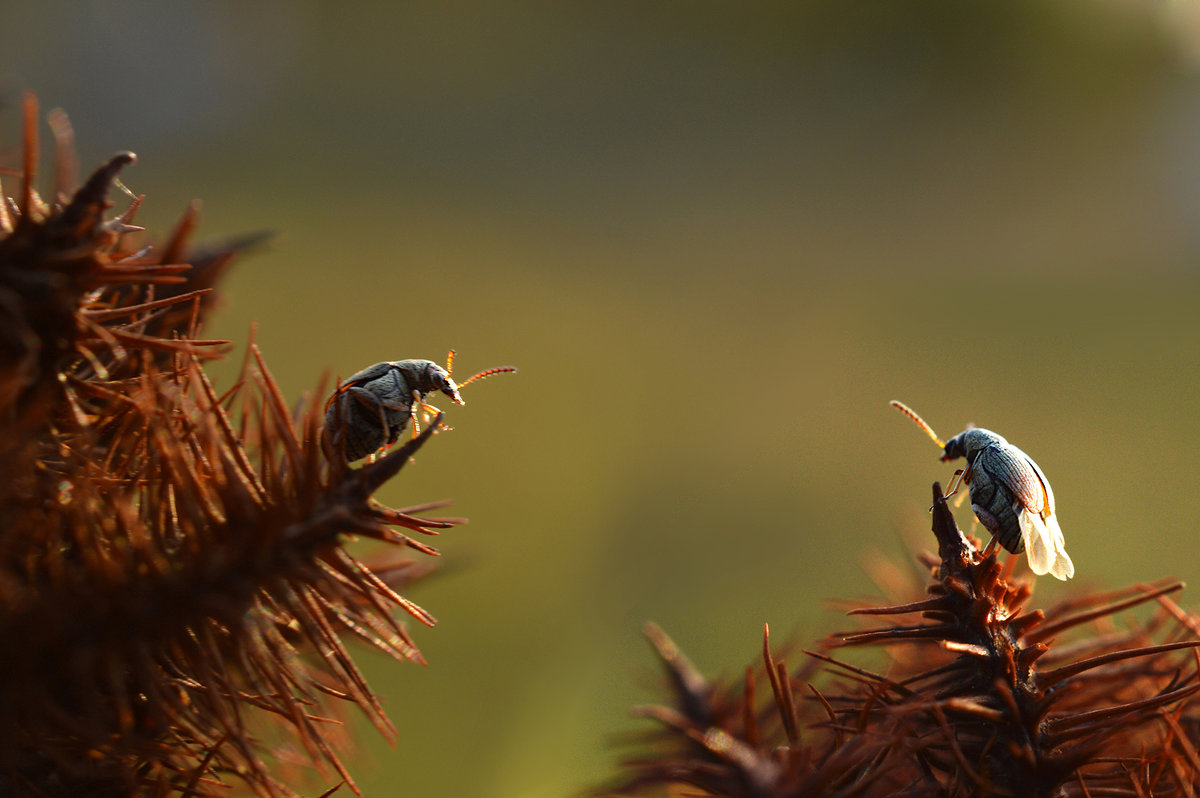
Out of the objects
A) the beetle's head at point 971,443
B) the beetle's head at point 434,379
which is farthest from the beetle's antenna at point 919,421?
the beetle's head at point 434,379

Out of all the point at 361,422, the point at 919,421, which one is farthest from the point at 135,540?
the point at 919,421

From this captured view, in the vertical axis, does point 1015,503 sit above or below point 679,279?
below

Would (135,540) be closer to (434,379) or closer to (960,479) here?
(434,379)

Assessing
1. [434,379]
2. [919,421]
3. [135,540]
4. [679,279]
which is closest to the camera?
[135,540]

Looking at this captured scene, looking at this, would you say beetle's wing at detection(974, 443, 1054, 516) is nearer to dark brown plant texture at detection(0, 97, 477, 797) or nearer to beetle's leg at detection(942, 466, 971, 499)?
beetle's leg at detection(942, 466, 971, 499)

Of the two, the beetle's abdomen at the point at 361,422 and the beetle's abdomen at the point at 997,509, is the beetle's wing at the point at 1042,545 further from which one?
the beetle's abdomen at the point at 361,422

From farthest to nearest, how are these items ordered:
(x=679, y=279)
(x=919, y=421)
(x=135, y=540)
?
(x=679, y=279) → (x=919, y=421) → (x=135, y=540)
